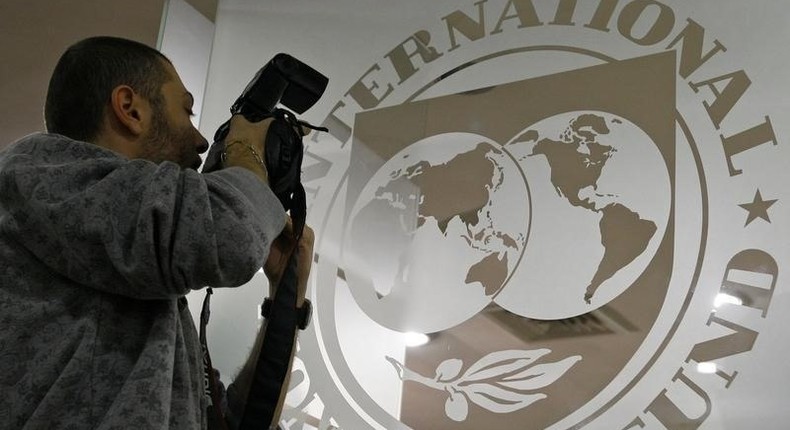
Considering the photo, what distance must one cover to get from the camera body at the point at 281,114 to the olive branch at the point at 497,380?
0.43 meters

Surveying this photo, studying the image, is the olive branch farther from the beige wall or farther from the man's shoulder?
the beige wall

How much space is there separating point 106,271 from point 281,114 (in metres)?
0.30

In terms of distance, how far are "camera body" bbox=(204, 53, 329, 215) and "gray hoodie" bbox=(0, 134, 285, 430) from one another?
93 mm

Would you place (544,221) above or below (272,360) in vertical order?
above

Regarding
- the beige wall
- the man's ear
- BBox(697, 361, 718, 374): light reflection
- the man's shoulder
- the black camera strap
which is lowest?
the black camera strap

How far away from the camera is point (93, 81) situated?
3.08 ft

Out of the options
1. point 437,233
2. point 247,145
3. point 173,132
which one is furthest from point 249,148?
point 437,233

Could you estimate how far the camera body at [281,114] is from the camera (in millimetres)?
913

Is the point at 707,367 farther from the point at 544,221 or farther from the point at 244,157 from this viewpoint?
the point at 244,157

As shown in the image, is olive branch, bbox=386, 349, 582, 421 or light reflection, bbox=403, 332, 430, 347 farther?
light reflection, bbox=403, 332, 430, 347

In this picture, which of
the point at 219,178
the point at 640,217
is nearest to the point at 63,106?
the point at 219,178

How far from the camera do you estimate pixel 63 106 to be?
938mm

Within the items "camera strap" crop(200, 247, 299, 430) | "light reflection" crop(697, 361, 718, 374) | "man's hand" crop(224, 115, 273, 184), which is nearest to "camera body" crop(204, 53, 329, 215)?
"man's hand" crop(224, 115, 273, 184)

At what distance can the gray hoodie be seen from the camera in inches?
28.8
